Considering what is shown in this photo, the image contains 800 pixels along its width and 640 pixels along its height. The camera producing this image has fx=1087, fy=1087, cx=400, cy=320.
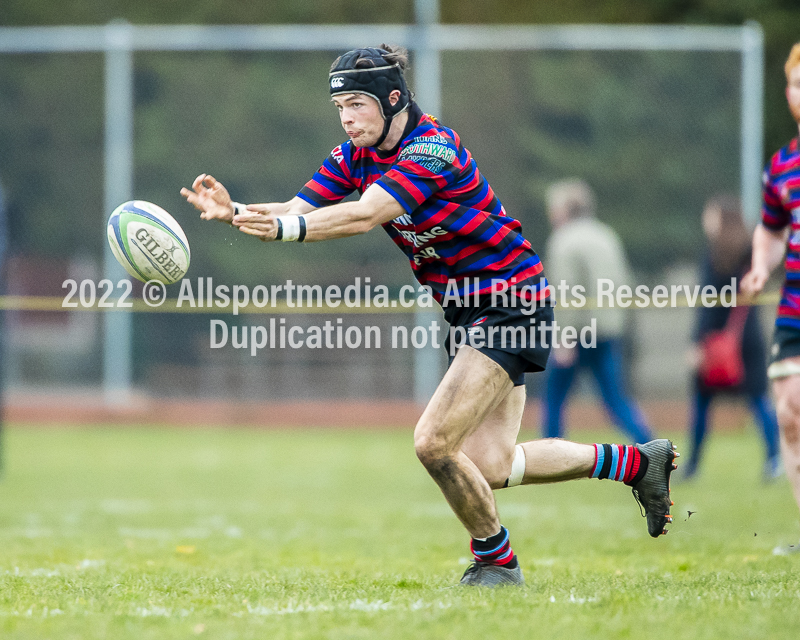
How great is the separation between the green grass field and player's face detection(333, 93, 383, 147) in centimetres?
190

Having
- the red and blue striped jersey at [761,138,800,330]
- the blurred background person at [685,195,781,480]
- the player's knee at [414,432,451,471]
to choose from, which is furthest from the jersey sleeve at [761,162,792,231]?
the blurred background person at [685,195,781,480]

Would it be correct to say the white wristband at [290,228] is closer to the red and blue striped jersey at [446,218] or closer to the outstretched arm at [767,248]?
the red and blue striped jersey at [446,218]

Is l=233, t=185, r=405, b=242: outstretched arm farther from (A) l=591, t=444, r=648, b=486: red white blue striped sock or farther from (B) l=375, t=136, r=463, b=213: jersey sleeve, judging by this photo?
(A) l=591, t=444, r=648, b=486: red white blue striped sock

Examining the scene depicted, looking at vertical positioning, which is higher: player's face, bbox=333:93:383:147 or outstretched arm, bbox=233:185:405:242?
player's face, bbox=333:93:383:147

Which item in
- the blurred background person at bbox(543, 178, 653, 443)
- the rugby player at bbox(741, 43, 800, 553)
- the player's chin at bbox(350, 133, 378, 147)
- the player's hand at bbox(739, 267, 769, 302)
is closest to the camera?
the player's chin at bbox(350, 133, 378, 147)

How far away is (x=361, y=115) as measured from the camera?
4.51m

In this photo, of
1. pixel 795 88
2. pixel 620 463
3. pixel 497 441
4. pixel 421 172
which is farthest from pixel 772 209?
pixel 421 172

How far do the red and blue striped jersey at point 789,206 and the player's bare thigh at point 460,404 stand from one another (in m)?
1.47

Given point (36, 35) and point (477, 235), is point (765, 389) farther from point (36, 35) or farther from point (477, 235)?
point (36, 35)

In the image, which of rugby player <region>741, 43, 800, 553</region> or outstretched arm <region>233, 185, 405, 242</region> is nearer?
outstretched arm <region>233, 185, 405, 242</region>

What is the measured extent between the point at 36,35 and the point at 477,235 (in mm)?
13868

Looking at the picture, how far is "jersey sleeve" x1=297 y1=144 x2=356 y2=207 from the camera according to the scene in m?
4.95

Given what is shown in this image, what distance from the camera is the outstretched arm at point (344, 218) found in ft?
13.9

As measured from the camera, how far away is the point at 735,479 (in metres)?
9.60
